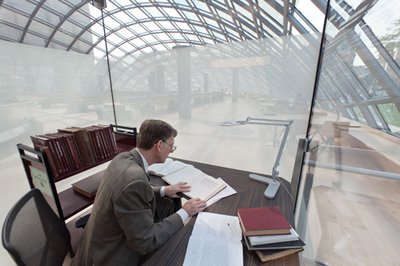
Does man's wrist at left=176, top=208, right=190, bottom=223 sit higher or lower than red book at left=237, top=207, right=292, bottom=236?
lower

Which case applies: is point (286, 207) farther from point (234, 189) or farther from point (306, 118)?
point (306, 118)

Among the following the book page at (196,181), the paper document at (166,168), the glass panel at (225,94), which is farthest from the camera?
the glass panel at (225,94)

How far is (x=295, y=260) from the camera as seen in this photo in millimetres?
729

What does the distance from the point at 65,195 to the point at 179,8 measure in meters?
8.25

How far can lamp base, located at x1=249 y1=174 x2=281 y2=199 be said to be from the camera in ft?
3.94

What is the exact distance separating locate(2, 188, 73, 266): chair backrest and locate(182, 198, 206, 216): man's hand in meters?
0.64

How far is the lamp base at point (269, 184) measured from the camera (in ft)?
3.94

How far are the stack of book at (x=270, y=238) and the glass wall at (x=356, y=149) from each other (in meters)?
0.71

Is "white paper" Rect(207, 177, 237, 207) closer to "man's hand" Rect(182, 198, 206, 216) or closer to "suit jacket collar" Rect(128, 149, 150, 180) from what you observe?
"man's hand" Rect(182, 198, 206, 216)

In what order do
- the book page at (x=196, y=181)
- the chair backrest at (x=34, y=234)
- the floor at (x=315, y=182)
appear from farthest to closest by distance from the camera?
the floor at (x=315, y=182), the book page at (x=196, y=181), the chair backrest at (x=34, y=234)

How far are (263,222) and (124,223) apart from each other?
0.60 m

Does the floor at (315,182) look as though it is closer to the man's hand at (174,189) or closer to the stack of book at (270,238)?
the stack of book at (270,238)

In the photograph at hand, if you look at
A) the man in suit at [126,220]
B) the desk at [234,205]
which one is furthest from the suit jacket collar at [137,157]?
the desk at [234,205]

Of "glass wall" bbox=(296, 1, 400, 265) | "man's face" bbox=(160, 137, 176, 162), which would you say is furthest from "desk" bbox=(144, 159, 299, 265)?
"glass wall" bbox=(296, 1, 400, 265)
